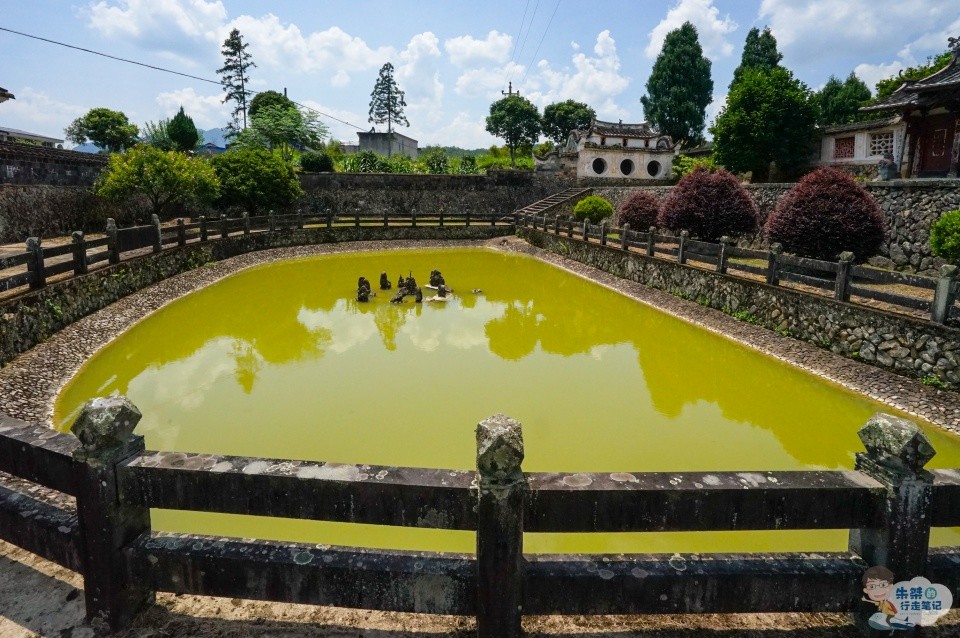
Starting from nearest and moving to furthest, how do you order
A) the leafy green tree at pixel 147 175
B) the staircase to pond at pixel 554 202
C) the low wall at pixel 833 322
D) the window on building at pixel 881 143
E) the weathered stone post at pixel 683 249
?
the low wall at pixel 833 322, the weathered stone post at pixel 683 249, the leafy green tree at pixel 147 175, the window on building at pixel 881 143, the staircase to pond at pixel 554 202

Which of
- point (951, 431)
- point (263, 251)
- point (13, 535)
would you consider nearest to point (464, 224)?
point (263, 251)

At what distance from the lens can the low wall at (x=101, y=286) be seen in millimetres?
8453

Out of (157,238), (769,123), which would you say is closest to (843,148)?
(769,123)

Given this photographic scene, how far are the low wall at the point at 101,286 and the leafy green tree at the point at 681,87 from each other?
3258 centimetres

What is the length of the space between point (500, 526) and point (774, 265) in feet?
34.4

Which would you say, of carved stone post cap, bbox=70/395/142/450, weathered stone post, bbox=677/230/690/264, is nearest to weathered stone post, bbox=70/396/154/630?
carved stone post cap, bbox=70/395/142/450

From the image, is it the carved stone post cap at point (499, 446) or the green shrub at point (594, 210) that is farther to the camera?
the green shrub at point (594, 210)

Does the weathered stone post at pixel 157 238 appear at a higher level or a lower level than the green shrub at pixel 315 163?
lower

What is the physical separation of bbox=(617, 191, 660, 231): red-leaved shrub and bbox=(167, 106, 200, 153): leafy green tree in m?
30.6

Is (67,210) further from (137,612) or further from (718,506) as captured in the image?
(718,506)

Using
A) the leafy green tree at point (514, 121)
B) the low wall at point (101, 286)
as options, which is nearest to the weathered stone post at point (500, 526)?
the low wall at point (101, 286)

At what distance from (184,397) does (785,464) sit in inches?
302

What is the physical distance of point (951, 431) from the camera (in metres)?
6.63

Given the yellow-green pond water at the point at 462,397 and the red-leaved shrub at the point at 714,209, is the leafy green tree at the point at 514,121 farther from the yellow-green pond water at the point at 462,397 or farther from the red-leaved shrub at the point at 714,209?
the yellow-green pond water at the point at 462,397
